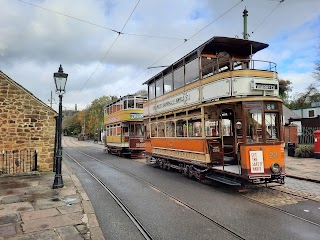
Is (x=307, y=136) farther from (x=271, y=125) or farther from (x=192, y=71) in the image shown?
(x=271, y=125)

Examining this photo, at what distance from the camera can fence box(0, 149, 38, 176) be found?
39.5 feet

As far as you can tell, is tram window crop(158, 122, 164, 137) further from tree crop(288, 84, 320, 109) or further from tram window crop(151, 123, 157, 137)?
tree crop(288, 84, 320, 109)

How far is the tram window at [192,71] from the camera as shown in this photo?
36.7 feet

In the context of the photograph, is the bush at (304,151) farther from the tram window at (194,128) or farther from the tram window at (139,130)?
the tram window at (139,130)

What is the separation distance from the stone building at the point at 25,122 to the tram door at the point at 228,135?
7.67 meters

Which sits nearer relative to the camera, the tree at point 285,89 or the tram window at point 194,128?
the tram window at point 194,128

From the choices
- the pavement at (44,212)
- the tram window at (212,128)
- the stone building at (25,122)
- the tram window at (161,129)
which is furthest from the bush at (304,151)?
the stone building at (25,122)

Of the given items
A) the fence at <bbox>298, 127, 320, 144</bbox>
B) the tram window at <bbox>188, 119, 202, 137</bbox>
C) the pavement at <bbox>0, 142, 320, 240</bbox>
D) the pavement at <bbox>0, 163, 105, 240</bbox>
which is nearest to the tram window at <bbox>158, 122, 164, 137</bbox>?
the tram window at <bbox>188, 119, 202, 137</bbox>

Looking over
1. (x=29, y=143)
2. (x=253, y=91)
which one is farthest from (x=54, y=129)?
(x=253, y=91)

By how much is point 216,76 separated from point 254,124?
6.90 ft

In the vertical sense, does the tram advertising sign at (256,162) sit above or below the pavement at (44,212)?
above

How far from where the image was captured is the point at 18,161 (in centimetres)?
1243

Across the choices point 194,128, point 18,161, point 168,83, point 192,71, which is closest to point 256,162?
point 194,128

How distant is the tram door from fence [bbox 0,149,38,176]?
8.03m
